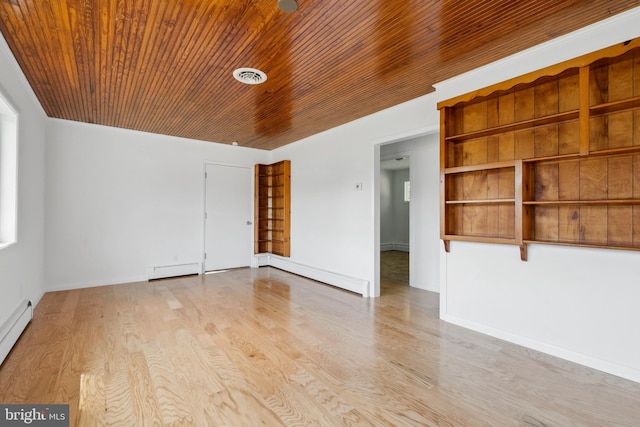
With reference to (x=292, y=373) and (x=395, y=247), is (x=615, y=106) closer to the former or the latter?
(x=292, y=373)

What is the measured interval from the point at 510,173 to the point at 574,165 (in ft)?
1.51

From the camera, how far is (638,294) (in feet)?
6.68

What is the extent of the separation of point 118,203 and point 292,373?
4.28 m

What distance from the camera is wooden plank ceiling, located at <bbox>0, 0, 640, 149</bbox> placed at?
1949 millimetres

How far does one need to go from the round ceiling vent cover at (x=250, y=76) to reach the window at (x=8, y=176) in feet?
Answer: 6.79

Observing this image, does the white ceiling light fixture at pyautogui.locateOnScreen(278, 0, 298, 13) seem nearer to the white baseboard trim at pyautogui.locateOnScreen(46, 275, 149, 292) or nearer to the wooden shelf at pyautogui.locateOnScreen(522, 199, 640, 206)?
the wooden shelf at pyautogui.locateOnScreen(522, 199, 640, 206)

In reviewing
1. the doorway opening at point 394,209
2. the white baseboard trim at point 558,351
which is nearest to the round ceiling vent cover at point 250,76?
the white baseboard trim at point 558,351

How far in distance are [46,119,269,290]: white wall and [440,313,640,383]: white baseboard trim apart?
4631mm

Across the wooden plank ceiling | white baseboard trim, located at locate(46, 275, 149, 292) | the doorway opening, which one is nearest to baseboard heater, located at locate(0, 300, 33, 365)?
white baseboard trim, located at locate(46, 275, 149, 292)

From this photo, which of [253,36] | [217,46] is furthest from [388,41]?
[217,46]

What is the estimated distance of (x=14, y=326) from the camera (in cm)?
258

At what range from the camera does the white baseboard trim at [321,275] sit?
4199mm

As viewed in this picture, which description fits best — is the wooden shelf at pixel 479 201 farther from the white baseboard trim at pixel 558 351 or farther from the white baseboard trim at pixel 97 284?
the white baseboard trim at pixel 97 284

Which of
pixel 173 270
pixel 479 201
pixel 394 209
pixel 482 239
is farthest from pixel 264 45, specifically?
pixel 394 209
